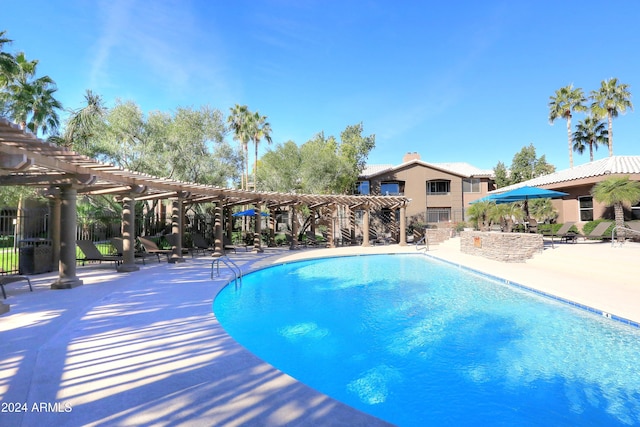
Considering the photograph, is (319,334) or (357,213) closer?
(319,334)

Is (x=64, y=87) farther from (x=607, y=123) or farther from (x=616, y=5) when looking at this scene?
(x=607, y=123)

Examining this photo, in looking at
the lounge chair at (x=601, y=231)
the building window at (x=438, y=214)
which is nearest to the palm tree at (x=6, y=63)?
the lounge chair at (x=601, y=231)

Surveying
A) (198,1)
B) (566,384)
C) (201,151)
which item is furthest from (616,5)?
(201,151)

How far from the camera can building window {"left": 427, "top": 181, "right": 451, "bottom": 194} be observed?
31656 mm

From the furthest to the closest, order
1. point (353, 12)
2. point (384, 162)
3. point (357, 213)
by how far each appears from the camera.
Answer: point (384, 162)
point (357, 213)
point (353, 12)

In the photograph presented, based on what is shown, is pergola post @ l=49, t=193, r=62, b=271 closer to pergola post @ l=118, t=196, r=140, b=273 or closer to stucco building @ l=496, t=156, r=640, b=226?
pergola post @ l=118, t=196, r=140, b=273

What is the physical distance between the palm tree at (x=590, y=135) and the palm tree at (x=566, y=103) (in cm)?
308

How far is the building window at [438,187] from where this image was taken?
3166 cm

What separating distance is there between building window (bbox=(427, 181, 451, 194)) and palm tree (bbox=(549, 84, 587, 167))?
1195 centimetres

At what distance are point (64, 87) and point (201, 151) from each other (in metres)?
7.81

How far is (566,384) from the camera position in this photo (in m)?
4.23

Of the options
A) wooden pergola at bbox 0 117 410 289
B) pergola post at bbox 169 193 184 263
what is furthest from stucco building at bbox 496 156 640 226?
pergola post at bbox 169 193 184 263

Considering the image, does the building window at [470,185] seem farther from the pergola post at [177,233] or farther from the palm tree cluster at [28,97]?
the palm tree cluster at [28,97]

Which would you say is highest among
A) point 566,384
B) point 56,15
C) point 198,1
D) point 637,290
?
point 198,1
